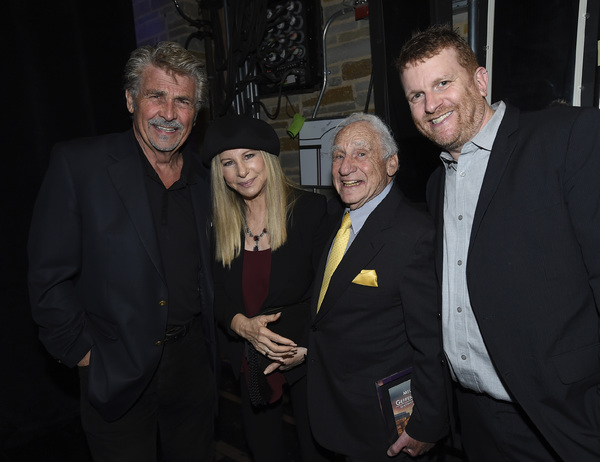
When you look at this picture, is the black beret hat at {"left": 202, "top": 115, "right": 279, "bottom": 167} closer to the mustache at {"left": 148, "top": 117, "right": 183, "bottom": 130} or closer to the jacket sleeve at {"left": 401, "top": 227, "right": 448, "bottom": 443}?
the mustache at {"left": 148, "top": 117, "right": 183, "bottom": 130}

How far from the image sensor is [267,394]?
1692mm

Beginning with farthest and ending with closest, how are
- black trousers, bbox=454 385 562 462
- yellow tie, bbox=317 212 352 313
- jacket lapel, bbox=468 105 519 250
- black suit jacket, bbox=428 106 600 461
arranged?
yellow tie, bbox=317 212 352 313, black trousers, bbox=454 385 562 462, jacket lapel, bbox=468 105 519 250, black suit jacket, bbox=428 106 600 461

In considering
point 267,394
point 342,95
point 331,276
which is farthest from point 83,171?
point 342,95

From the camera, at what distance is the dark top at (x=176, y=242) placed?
1744mm

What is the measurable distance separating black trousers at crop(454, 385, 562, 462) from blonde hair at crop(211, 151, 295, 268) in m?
0.96

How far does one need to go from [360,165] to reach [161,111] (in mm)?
884

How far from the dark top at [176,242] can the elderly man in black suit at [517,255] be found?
1.09 m

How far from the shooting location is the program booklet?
1378 millimetres

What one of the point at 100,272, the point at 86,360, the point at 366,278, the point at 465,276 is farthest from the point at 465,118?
the point at 86,360

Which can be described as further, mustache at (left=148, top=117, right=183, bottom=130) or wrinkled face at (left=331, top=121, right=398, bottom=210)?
mustache at (left=148, top=117, right=183, bottom=130)

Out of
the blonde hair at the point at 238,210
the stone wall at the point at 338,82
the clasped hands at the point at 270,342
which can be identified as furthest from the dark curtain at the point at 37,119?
the clasped hands at the point at 270,342

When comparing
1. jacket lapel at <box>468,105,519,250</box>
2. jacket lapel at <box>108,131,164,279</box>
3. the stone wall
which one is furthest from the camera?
the stone wall

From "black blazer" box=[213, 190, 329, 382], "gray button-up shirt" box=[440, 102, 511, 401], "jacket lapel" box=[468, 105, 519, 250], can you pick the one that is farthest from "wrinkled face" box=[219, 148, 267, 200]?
"jacket lapel" box=[468, 105, 519, 250]

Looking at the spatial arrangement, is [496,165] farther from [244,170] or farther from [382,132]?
[244,170]
